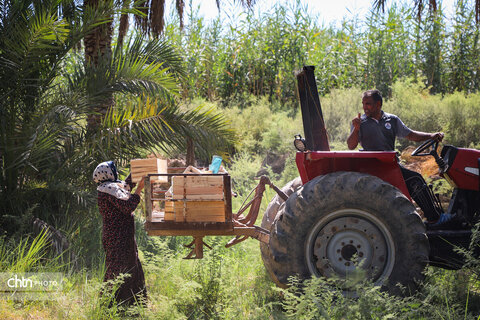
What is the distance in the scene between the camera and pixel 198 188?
4.40 m

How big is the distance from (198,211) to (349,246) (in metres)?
1.31

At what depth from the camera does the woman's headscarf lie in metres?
4.69

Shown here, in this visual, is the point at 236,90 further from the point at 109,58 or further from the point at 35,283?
the point at 35,283

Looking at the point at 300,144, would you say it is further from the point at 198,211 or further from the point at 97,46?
the point at 97,46

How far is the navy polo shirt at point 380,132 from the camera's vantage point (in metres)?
4.91

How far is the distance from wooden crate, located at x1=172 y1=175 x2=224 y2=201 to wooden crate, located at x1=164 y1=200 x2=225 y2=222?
53mm

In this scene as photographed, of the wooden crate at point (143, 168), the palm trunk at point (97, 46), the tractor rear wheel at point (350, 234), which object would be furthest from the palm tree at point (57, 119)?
the tractor rear wheel at point (350, 234)

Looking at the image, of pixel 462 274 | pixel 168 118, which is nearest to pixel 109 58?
pixel 168 118

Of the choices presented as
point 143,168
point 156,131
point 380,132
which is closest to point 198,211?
point 143,168

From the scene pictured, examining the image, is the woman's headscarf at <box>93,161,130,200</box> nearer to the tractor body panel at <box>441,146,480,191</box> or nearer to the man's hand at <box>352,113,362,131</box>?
the man's hand at <box>352,113,362,131</box>

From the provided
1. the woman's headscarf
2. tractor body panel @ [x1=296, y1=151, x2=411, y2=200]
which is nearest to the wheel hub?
tractor body panel @ [x1=296, y1=151, x2=411, y2=200]

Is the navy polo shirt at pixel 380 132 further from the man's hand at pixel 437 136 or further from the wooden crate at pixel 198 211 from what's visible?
the wooden crate at pixel 198 211

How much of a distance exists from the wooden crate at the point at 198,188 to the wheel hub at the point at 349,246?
88cm

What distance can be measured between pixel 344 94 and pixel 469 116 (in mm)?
3499
